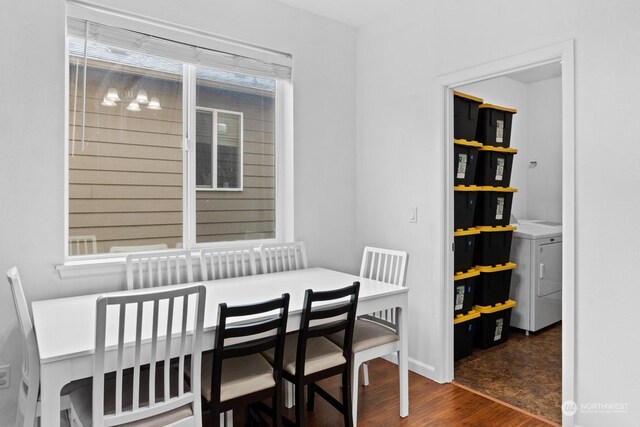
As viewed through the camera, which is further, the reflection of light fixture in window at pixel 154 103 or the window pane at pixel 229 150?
the window pane at pixel 229 150

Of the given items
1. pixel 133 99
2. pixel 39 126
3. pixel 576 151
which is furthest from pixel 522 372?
pixel 39 126

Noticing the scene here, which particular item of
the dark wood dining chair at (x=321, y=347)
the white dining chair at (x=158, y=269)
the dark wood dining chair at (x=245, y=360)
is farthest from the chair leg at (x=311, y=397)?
the white dining chair at (x=158, y=269)

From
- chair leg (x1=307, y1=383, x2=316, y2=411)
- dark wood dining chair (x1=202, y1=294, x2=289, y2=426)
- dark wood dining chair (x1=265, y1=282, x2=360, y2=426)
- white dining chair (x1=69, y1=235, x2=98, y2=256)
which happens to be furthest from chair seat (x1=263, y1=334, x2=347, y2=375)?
white dining chair (x1=69, y1=235, x2=98, y2=256)

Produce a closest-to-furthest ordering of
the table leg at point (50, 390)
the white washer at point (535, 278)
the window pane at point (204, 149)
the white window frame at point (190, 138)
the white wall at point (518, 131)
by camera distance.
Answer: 1. the table leg at point (50, 390)
2. the white window frame at point (190, 138)
3. the window pane at point (204, 149)
4. the white washer at point (535, 278)
5. the white wall at point (518, 131)

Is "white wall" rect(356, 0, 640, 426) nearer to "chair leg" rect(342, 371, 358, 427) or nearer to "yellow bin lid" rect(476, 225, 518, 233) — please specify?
"yellow bin lid" rect(476, 225, 518, 233)

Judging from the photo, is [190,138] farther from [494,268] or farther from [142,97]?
[494,268]

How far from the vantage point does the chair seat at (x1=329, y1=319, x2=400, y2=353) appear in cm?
233

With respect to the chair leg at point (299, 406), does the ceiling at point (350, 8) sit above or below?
above

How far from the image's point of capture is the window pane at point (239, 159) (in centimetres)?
306

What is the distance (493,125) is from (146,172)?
9.35ft

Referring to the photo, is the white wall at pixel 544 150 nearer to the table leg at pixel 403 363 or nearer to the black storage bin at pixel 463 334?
the black storage bin at pixel 463 334

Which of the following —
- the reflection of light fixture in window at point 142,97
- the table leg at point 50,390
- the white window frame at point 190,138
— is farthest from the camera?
the reflection of light fixture in window at point 142,97

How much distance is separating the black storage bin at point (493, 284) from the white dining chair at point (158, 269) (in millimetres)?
2405

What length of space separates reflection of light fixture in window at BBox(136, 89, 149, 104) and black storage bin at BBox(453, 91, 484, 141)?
2.26 meters
